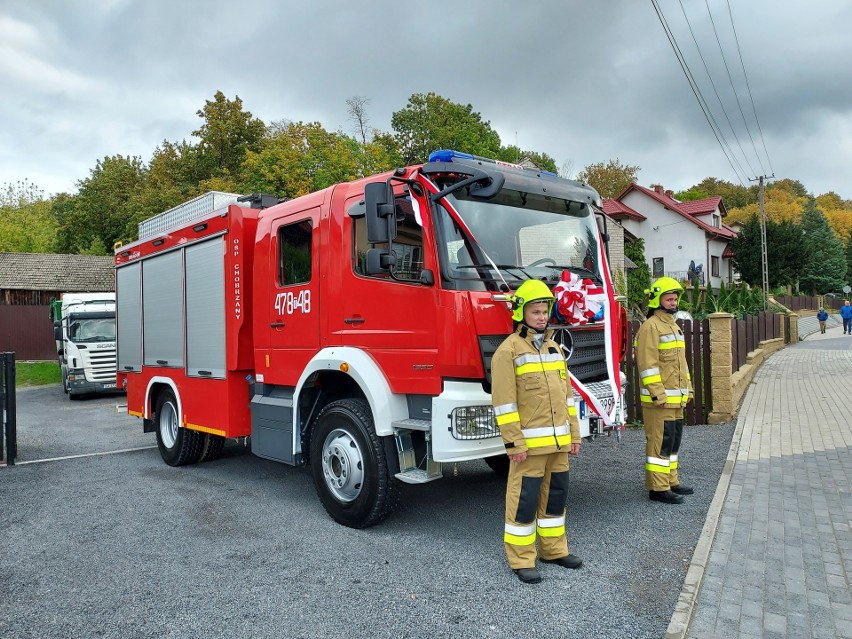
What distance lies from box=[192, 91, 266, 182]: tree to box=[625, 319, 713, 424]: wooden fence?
25.8 meters

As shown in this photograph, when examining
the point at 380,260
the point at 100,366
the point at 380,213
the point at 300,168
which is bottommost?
the point at 100,366

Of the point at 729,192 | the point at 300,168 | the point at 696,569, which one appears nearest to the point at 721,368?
the point at 696,569

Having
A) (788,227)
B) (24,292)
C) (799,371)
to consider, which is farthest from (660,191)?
(24,292)

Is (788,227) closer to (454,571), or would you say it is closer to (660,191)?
(660,191)

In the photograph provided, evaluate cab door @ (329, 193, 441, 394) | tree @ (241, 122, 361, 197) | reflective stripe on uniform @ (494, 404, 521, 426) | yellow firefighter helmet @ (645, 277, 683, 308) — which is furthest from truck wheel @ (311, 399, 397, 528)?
tree @ (241, 122, 361, 197)

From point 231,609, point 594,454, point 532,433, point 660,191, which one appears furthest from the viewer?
point 660,191

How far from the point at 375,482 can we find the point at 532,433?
139 cm

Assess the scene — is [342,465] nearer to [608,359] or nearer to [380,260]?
[380,260]

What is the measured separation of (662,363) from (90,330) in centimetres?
1584

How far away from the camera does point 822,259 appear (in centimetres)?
5609

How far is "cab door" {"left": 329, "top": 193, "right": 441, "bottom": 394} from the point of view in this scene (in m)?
4.45

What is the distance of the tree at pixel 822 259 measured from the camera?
55312 mm

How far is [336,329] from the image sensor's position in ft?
17.2

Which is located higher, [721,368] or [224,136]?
[224,136]
